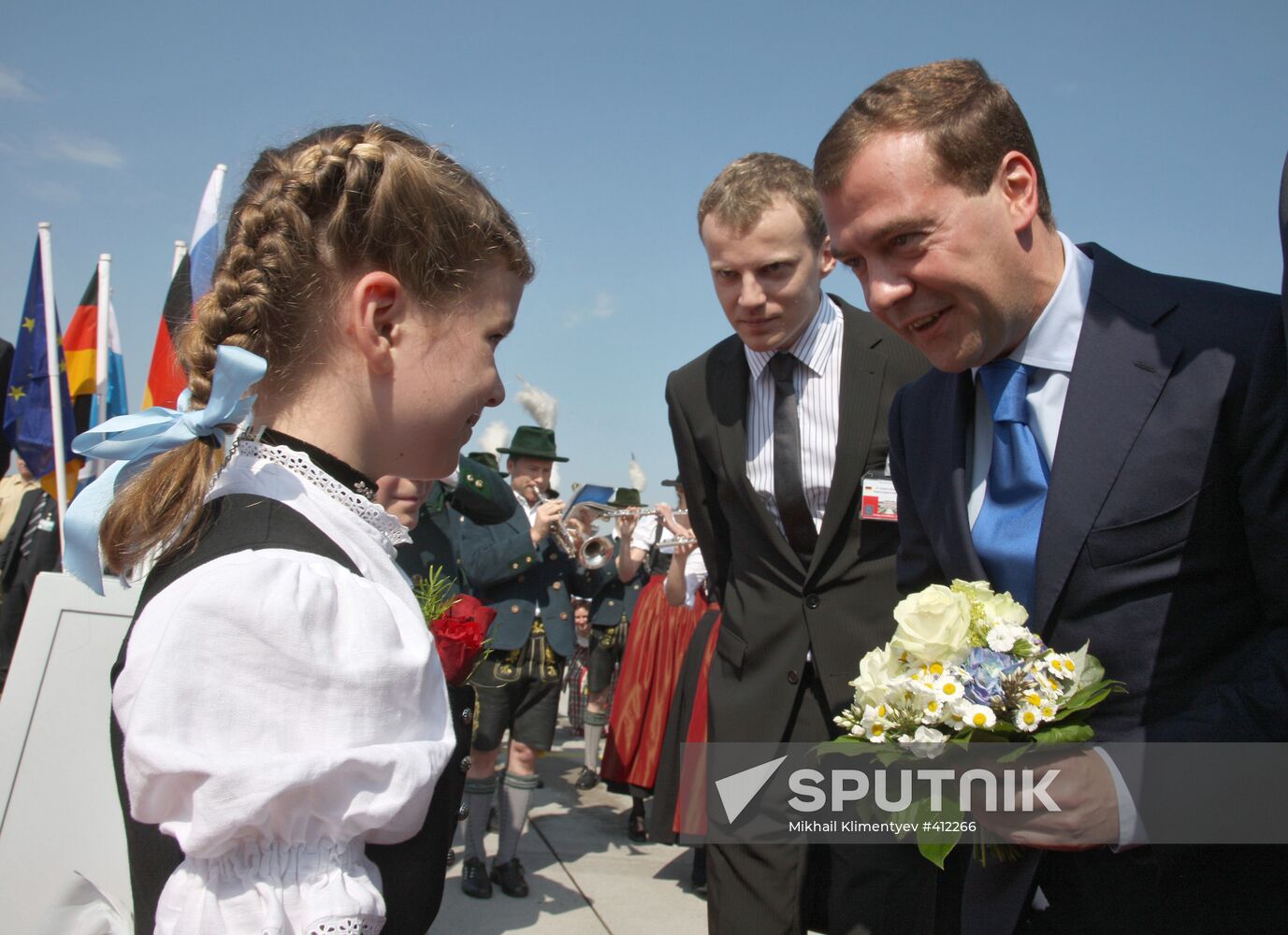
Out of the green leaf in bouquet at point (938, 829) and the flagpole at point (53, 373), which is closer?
the green leaf in bouquet at point (938, 829)

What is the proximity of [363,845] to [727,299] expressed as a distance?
2.28m

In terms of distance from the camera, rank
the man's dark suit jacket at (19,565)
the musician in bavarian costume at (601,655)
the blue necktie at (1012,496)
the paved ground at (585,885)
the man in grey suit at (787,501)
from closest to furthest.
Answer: the blue necktie at (1012,496) < the man in grey suit at (787,501) < the paved ground at (585,885) < the musician in bavarian costume at (601,655) < the man's dark suit jacket at (19,565)

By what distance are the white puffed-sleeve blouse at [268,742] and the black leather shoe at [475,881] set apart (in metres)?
4.25

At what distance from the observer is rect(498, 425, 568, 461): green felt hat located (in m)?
7.23

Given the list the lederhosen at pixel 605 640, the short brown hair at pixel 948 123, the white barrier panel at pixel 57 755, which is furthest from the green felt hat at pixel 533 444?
the short brown hair at pixel 948 123

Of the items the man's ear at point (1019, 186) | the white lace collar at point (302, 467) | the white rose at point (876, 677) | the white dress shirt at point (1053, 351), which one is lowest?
the white rose at point (876, 677)

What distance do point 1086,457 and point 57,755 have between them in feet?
7.80

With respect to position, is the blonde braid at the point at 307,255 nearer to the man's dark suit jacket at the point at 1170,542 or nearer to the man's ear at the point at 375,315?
the man's ear at the point at 375,315

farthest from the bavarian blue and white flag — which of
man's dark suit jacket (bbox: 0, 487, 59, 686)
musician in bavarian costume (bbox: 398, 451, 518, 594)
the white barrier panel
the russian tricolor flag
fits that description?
man's dark suit jacket (bbox: 0, 487, 59, 686)

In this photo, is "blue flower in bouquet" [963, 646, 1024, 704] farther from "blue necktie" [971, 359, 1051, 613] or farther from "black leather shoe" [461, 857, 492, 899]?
"black leather shoe" [461, 857, 492, 899]

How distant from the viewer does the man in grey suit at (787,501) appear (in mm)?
2764

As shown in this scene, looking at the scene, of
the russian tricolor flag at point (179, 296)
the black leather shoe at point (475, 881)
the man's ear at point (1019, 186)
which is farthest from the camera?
the russian tricolor flag at point (179, 296)

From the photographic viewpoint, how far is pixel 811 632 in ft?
9.12

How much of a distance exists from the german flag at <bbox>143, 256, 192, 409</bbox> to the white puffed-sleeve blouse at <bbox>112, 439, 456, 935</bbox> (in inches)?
185
